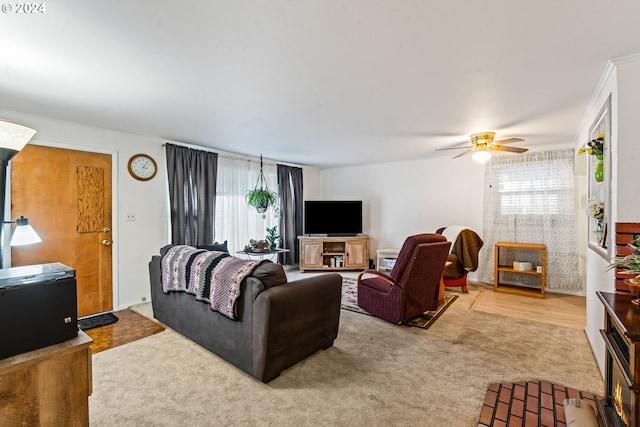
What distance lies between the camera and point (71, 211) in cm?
337

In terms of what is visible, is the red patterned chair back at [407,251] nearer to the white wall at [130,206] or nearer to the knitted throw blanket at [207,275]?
the knitted throw blanket at [207,275]

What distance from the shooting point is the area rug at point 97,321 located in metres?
3.19

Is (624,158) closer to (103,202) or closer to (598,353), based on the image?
(598,353)

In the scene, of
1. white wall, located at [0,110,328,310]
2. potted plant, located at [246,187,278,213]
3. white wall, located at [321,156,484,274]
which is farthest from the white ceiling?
white wall, located at [321,156,484,274]

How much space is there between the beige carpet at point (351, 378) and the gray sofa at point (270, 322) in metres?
0.11

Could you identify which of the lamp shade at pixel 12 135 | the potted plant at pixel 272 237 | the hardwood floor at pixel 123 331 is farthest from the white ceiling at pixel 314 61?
the hardwood floor at pixel 123 331

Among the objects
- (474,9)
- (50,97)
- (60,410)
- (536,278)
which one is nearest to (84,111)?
(50,97)

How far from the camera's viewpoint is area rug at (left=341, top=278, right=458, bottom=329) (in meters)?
3.30

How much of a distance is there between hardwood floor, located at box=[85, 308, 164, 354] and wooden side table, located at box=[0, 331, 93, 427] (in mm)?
1638

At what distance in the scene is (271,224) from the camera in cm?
586

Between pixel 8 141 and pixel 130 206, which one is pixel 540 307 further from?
pixel 130 206

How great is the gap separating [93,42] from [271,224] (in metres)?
4.33

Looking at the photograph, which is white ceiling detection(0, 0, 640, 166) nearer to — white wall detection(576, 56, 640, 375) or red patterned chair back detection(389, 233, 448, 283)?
white wall detection(576, 56, 640, 375)

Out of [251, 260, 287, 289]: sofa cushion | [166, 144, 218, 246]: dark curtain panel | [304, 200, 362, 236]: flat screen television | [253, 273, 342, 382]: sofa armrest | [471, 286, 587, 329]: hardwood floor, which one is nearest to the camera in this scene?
[253, 273, 342, 382]: sofa armrest
